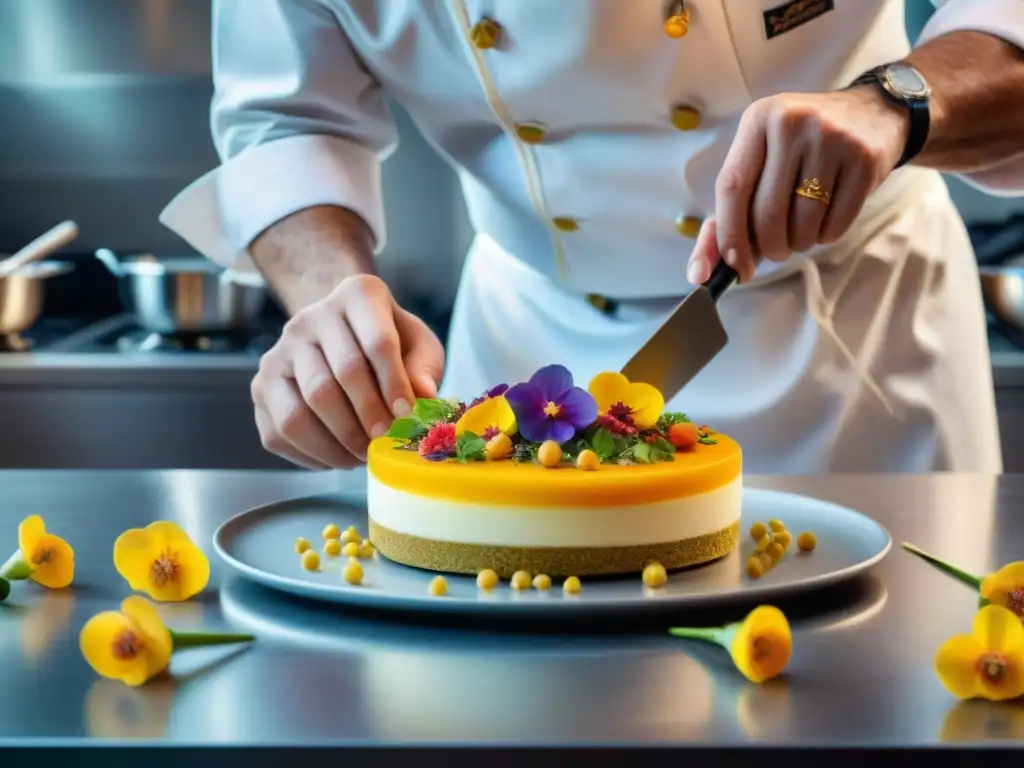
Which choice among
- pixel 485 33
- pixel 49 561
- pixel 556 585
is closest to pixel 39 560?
pixel 49 561

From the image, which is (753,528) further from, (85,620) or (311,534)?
(85,620)

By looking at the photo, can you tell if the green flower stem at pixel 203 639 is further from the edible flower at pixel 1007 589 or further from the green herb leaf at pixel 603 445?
the edible flower at pixel 1007 589

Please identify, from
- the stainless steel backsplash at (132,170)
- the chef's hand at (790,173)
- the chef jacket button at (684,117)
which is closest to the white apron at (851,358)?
the chef jacket button at (684,117)

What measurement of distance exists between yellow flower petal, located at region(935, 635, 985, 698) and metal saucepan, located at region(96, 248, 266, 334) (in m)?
2.09

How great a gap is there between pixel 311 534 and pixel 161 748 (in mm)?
407

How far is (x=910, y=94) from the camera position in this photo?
44.9 inches

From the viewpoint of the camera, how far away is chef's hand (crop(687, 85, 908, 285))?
3.35 feet

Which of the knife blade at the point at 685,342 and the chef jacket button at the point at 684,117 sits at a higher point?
the chef jacket button at the point at 684,117

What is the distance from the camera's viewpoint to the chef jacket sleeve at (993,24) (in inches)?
49.2

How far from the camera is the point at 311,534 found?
1.03m

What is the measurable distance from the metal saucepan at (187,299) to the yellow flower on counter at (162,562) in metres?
1.76

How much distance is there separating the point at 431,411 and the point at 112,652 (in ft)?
1.21

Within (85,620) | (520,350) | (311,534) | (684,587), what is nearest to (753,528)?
(684,587)

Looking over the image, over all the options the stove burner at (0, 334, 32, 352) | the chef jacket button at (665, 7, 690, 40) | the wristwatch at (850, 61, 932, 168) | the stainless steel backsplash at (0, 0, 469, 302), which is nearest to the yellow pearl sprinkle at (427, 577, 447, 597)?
the wristwatch at (850, 61, 932, 168)
